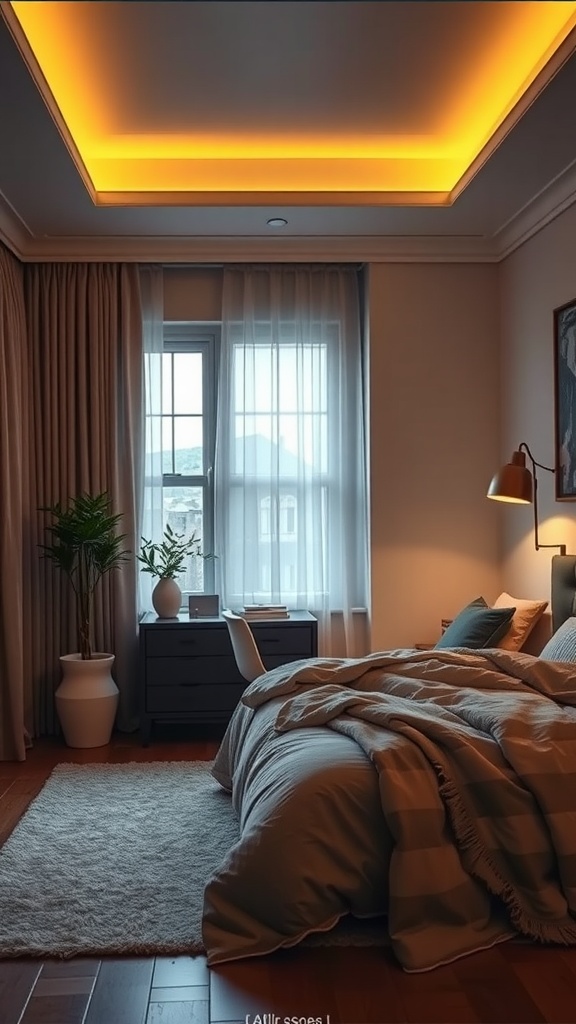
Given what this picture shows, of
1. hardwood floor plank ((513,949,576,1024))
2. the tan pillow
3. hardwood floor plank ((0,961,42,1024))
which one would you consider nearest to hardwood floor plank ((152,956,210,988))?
hardwood floor plank ((0,961,42,1024))

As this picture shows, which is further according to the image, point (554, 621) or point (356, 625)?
point (356, 625)

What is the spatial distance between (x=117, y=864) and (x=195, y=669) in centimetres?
183

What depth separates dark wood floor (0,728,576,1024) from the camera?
222 cm

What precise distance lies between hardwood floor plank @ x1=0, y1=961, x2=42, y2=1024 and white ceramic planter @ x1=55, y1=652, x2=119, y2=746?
2409 millimetres

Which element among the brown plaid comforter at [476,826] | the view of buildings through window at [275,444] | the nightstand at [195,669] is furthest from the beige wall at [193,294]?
the brown plaid comforter at [476,826]

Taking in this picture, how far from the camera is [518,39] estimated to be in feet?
11.3

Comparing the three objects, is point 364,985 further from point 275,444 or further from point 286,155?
point 286,155

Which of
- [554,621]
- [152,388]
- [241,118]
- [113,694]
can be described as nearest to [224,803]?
[113,694]

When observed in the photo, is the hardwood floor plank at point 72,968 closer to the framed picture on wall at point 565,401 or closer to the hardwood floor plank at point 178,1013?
the hardwood floor plank at point 178,1013

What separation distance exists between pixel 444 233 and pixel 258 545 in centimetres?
199

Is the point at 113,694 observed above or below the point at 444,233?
below

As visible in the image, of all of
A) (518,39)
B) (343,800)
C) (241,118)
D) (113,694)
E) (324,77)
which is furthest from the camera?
(113,694)

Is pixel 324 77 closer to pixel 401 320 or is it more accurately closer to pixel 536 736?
pixel 401 320

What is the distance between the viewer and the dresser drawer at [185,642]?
493 centimetres
